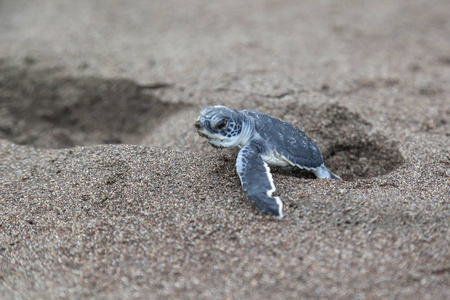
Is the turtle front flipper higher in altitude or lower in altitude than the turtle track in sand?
higher

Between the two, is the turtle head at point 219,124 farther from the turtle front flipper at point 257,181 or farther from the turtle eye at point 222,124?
the turtle front flipper at point 257,181

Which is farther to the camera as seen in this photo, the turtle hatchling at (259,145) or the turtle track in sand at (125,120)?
the turtle track in sand at (125,120)

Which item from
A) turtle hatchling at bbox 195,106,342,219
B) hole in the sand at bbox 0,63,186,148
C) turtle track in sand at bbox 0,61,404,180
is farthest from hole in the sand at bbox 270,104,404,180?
hole in the sand at bbox 0,63,186,148

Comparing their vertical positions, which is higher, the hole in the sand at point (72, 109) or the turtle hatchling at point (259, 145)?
the turtle hatchling at point (259, 145)

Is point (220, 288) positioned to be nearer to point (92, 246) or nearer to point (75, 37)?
point (92, 246)

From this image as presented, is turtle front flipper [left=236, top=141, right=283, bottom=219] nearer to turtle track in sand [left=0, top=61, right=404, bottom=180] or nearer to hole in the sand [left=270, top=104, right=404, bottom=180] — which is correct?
turtle track in sand [left=0, top=61, right=404, bottom=180]

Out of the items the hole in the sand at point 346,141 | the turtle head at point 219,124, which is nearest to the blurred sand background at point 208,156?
the hole in the sand at point 346,141
